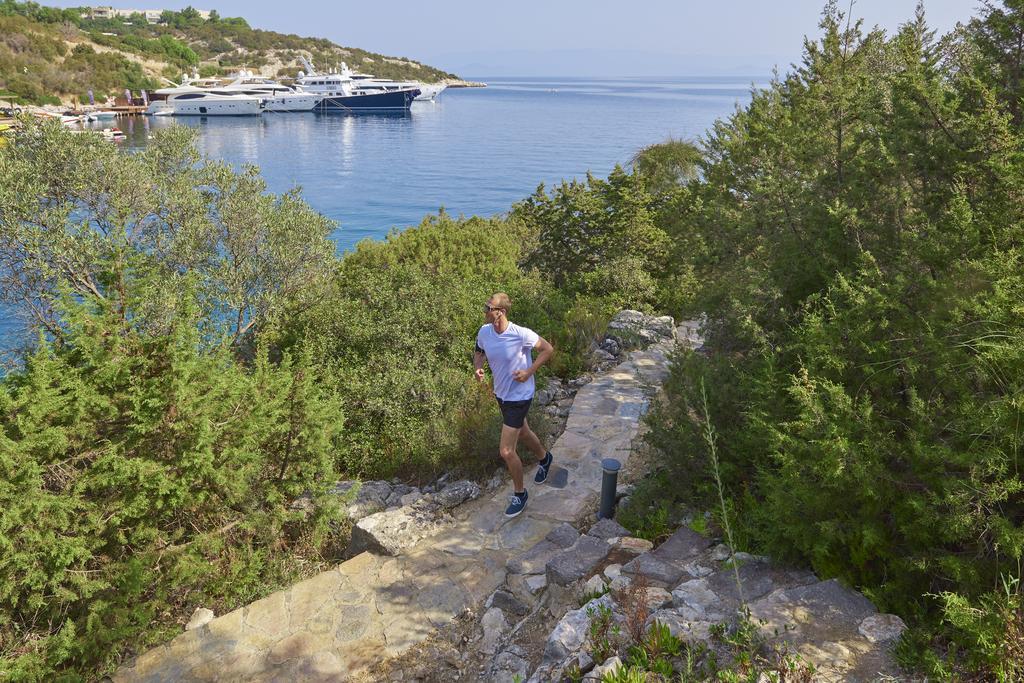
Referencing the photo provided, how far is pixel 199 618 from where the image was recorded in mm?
5750

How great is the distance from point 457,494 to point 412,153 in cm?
5611

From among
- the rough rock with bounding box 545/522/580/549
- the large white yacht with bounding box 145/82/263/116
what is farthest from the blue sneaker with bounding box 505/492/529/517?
the large white yacht with bounding box 145/82/263/116

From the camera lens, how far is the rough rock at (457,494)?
22.8 feet

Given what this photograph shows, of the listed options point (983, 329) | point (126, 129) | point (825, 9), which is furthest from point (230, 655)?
point (126, 129)

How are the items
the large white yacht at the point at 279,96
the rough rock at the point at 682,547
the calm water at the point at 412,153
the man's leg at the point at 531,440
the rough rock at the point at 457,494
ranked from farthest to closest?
the large white yacht at the point at 279,96
the calm water at the point at 412,153
the rough rock at the point at 457,494
the man's leg at the point at 531,440
the rough rock at the point at 682,547

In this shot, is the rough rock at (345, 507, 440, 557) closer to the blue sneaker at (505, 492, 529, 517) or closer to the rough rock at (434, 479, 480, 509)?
the rough rock at (434, 479, 480, 509)

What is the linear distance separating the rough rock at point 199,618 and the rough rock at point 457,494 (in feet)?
7.74

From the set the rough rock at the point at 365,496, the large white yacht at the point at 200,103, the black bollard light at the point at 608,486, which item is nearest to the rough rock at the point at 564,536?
the black bollard light at the point at 608,486

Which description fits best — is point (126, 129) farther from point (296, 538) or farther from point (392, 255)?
point (296, 538)

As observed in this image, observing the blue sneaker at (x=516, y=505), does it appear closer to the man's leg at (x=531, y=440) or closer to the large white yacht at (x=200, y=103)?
the man's leg at (x=531, y=440)

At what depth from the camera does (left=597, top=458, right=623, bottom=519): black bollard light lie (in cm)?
585

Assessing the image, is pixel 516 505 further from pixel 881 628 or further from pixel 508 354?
pixel 881 628

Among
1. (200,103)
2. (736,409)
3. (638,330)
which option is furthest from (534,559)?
(200,103)

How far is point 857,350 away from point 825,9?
34.5 feet
